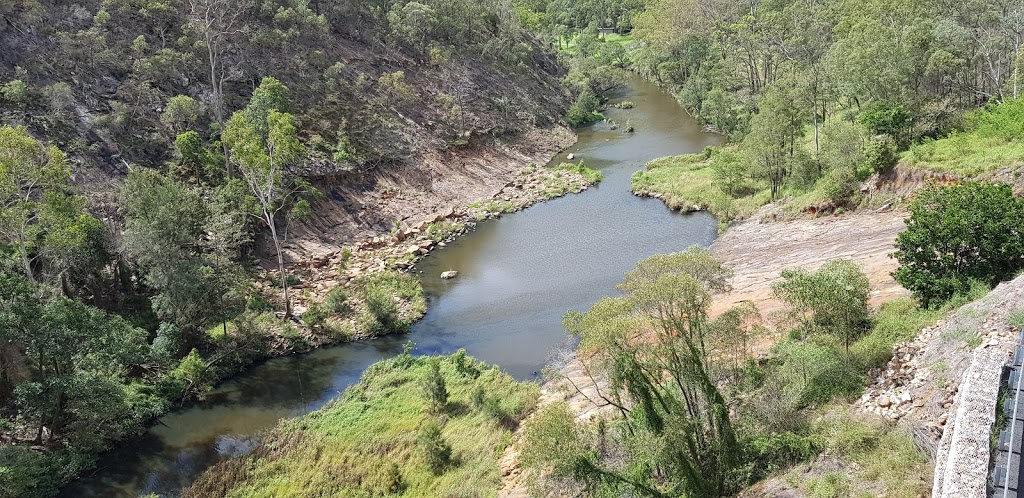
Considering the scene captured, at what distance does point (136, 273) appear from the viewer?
3597cm

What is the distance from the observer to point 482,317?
38.8 m

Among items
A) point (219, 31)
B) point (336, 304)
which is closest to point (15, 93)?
point (219, 31)

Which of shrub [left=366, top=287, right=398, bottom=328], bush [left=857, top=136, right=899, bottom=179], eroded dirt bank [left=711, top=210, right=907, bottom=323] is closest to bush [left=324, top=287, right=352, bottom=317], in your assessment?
shrub [left=366, top=287, right=398, bottom=328]

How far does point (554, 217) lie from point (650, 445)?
37.2m

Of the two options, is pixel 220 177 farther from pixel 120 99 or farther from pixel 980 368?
pixel 980 368

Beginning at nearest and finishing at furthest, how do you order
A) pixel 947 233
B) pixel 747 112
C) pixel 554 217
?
pixel 947 233, pixel 554 217, pixel 747 112

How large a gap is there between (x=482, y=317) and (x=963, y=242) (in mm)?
23198

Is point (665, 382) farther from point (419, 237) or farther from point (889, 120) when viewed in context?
point (419, 237)

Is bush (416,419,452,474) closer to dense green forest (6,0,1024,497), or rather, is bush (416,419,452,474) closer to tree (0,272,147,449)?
dense green forest (6,0,1024,497)

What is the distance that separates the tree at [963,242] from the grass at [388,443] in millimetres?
15209

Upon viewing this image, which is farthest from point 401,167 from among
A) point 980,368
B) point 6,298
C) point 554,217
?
point 980,368

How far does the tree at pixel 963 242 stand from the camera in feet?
75.9

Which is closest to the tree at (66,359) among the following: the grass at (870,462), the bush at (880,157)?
the grass at (870,462)

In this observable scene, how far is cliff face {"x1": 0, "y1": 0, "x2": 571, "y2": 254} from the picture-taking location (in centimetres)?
4488
